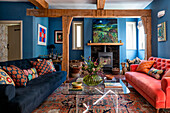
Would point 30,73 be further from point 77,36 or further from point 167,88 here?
point 77,36

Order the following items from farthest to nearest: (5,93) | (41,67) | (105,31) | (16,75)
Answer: (105,31), (41,67), (16,75), (5,93)

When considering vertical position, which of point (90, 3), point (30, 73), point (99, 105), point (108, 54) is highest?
point (90, 3)

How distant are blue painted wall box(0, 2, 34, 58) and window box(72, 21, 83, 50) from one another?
259cm

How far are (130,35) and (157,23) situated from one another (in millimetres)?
2750

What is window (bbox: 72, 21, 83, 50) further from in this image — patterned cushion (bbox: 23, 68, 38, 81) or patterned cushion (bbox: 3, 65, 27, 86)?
patterned cushion (bbox: 3, 65, 27, 86)

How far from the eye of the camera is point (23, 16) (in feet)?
16.8

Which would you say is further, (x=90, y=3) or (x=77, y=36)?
(x=77, y=36)

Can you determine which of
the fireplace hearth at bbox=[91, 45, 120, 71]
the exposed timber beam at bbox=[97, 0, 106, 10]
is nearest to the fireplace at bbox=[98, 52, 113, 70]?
the fireplace hearth at bbox=[91, 45, 120, 71]

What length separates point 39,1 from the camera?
436 centimetres

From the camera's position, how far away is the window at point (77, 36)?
7.24 meters

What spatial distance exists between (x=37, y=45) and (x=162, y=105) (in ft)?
15.6

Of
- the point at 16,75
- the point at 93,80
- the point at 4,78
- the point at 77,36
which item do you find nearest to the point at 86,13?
the point at 77,36

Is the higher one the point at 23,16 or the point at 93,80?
the point at 23,16

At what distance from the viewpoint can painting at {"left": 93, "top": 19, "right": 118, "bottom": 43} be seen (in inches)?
271
